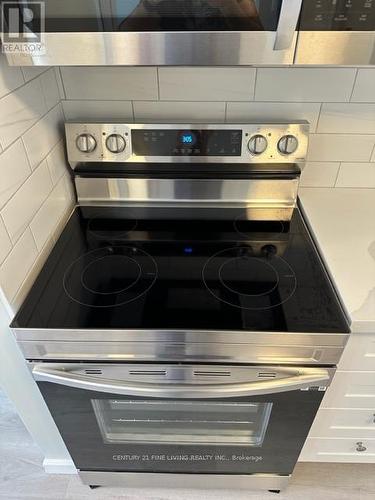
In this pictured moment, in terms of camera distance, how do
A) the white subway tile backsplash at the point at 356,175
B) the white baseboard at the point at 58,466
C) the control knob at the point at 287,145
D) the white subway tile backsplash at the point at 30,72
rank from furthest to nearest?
the white baseboard at the point at 58,466 < the white subway tile backsplash at the point at 356,175 < the control knob at the point at 287,145 < the white subway tile backsplash at the point at 30,72

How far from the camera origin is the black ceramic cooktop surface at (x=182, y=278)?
801 millimetres

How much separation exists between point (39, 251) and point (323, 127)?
0.90m

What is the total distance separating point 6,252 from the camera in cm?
78

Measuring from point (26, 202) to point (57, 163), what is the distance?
246 mm

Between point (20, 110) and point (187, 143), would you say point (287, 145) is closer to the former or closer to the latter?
point (187, 143)

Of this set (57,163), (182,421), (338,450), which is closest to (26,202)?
(57,163)

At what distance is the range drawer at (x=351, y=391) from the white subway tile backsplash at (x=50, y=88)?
1.06 meters

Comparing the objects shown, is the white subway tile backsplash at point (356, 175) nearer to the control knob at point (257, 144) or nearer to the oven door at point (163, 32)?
the control knob at point (257, 144)

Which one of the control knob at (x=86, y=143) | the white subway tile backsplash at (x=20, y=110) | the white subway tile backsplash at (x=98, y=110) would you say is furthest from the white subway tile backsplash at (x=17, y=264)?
the white subway tile backsplash at (x=98, y=110)

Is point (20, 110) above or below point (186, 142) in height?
above

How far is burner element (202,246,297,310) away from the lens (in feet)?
2.79

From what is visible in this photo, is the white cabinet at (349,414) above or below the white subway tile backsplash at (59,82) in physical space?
below

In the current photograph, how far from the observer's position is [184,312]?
2.68 ft

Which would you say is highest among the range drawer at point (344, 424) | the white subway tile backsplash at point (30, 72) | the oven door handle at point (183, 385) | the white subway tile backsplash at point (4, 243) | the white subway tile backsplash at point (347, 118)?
the white subway tile backsplash at point (30, 72)
